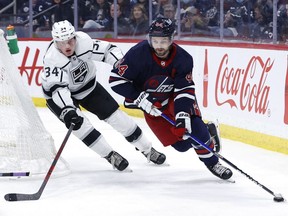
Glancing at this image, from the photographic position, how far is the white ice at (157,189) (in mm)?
4273

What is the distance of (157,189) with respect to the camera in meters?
4.87

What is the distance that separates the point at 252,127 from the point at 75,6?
139 inches

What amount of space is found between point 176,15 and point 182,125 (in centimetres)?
364

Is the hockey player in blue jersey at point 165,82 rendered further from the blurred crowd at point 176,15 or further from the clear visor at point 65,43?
the blurred crowd at point 176,15

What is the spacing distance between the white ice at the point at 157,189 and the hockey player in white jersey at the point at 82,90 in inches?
7.2

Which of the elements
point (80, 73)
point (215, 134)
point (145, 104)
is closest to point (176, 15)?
point (80, 73)

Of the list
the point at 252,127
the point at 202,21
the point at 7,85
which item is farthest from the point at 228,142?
the point at 7,85

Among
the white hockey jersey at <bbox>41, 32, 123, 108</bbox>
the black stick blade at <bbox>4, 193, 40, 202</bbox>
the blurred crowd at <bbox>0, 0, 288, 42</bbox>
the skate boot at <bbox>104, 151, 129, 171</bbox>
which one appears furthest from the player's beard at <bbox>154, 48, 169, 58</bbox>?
the blurred crowd at <bbox>0, 0, 288, 42</bbox>

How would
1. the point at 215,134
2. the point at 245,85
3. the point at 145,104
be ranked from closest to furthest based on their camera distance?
1. the point at 145,104
2. the point at 215,134
3. the point at 245,85

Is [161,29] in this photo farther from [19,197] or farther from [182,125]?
[19,197]

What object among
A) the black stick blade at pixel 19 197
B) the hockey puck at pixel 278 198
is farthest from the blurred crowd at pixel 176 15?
the black stick blade at pixel 19 197

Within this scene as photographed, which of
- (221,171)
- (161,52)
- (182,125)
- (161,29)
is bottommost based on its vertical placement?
(221,171)

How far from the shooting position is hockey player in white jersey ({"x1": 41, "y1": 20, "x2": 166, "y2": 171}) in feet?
17.0

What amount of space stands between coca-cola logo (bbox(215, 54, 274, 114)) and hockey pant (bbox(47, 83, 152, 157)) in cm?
121
